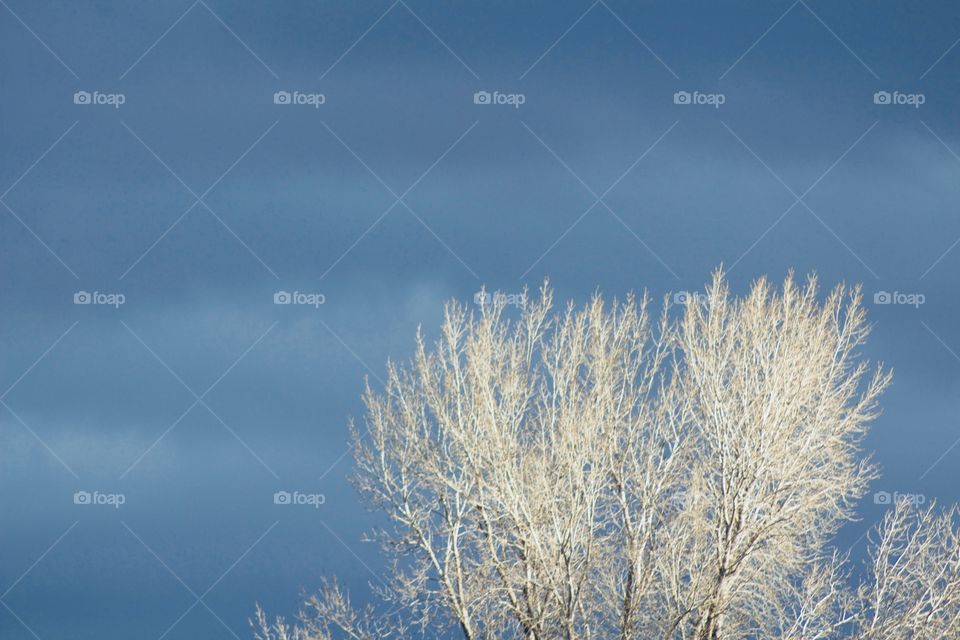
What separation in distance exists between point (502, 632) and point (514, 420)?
4.34 metres

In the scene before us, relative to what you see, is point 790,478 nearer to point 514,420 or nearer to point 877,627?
point 877,627

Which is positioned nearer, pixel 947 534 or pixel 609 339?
pixel 947 534

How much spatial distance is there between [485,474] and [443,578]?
7.63 feet

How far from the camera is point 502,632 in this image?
30469 millimetres

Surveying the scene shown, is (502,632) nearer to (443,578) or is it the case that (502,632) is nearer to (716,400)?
(443,578)

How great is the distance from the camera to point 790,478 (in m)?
29.6

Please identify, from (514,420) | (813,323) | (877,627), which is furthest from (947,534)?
(514,420)

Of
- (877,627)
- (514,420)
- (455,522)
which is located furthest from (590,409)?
(877,627)

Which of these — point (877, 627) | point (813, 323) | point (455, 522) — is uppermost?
point (813, 323)

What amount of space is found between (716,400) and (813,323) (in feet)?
8.29

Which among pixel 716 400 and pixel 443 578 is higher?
pixel 716 400

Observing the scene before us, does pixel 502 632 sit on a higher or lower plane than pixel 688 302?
lower

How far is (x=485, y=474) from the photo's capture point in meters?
31.0

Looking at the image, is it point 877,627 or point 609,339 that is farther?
point 609,339
